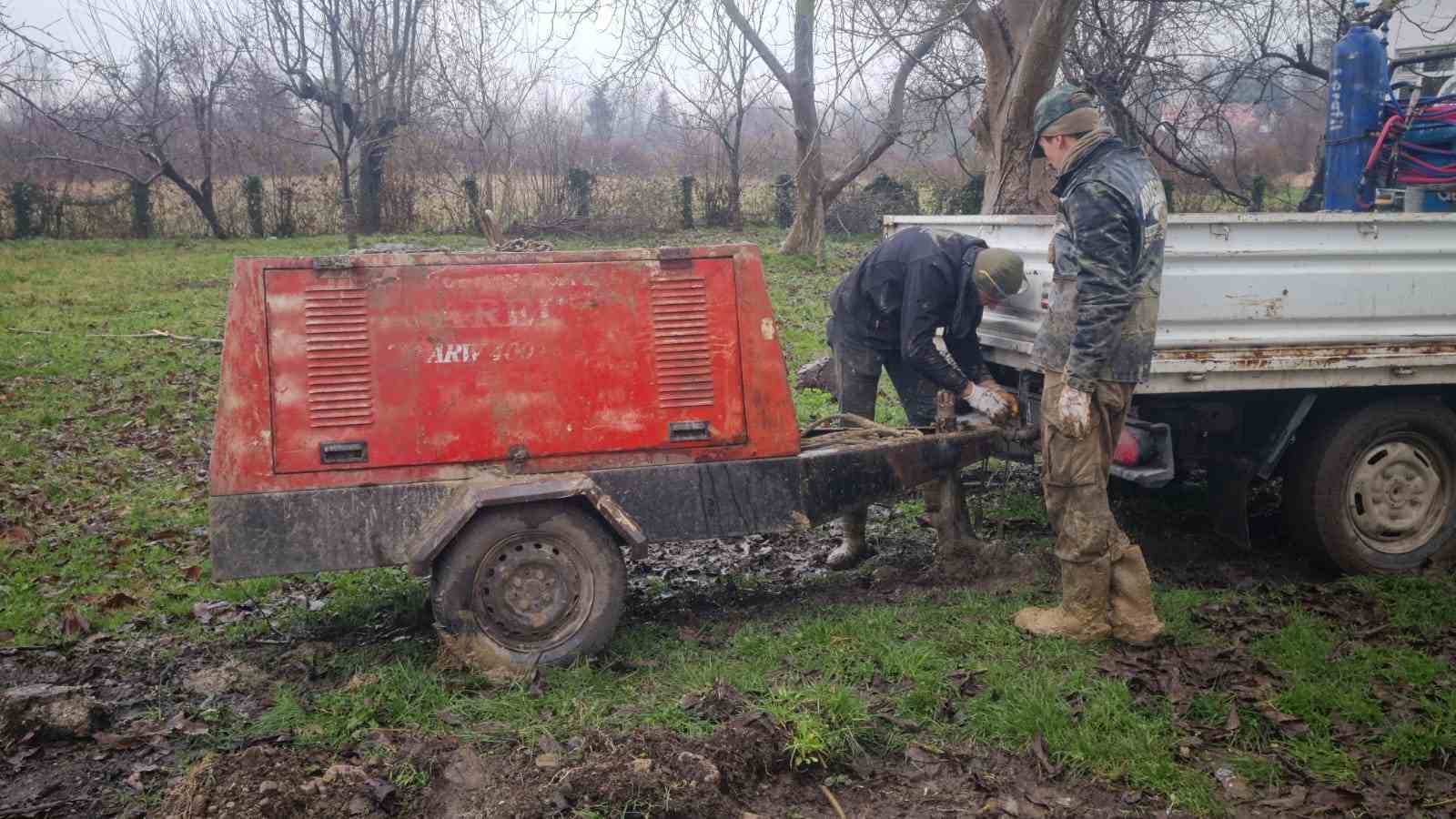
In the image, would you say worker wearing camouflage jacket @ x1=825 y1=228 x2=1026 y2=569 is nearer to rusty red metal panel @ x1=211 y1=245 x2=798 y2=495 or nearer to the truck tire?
rusty red metal panel @ x1=211 y1=245 x2=798 y2=495

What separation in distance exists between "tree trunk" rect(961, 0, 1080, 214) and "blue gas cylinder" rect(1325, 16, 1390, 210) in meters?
2.24

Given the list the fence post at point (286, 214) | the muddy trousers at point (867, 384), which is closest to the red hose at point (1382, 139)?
the muddy trousers at point (867, 384)

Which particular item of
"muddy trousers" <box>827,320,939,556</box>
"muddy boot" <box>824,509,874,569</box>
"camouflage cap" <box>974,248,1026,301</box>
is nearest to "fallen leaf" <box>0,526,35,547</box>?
"muddy boot" <box>824,509,874,569</box>

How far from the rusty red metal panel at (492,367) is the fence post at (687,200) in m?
22.0

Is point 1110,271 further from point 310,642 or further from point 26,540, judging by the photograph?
point 26,540

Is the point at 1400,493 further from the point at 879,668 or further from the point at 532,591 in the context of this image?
the point at 532,591

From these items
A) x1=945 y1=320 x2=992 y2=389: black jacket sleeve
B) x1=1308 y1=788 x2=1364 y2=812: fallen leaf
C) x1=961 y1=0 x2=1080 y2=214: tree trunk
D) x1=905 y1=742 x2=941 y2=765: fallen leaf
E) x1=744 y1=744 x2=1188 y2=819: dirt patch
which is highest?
x1=961 y1=0 x2=1080 y2=214: tree trunk

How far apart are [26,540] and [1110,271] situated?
6082 millimetres

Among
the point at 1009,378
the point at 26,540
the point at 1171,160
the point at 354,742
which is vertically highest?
the point at 1171,160

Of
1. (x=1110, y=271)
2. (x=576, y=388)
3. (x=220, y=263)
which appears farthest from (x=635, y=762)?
(x=220, y=263)

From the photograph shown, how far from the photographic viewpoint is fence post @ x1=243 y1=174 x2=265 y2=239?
24641 millimetres

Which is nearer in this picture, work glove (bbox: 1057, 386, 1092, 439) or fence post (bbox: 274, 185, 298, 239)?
work glove (bbox: 1057, 386, 1092, 439)

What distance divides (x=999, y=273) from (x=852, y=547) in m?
1.70

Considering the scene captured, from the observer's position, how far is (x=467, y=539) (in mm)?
4531
